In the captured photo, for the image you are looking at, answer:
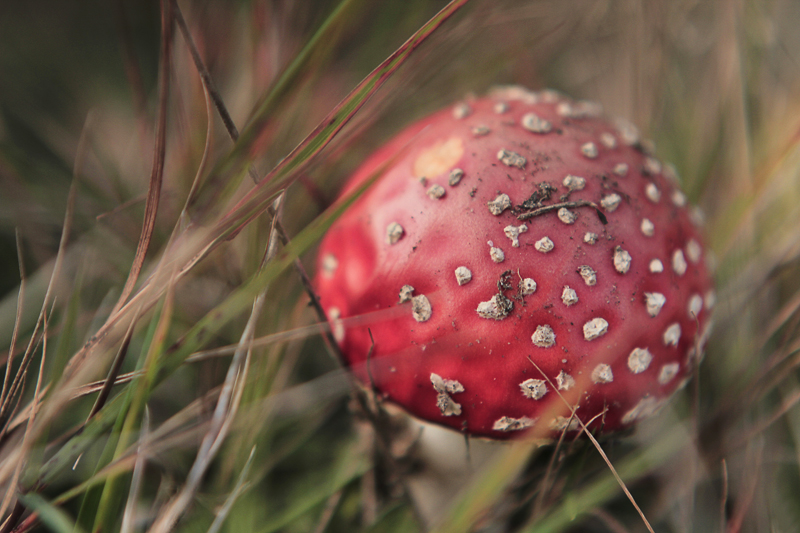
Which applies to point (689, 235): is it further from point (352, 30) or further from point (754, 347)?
point (352, 30)

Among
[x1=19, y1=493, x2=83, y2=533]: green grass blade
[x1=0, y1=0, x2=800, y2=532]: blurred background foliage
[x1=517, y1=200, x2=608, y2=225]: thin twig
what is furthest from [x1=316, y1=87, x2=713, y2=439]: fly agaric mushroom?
[x1=19, y1=493, x2=83, y2=533]: green grass blade

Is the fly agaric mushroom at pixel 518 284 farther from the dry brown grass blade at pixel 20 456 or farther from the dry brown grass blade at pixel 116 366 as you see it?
the dry brown grass blade at pixel 20 456

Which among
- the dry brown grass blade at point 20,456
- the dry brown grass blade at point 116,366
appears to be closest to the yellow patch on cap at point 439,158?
the dry brown grass blade at point 116,366

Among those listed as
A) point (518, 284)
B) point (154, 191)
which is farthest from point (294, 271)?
point (518, 284)

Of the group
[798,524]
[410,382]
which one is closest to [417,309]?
[410,382]

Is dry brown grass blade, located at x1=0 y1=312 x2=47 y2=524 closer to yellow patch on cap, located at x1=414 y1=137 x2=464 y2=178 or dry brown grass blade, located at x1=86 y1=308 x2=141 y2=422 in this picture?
dry brown grass blade, located at x1=86 y1=308 x2=141 y2=422

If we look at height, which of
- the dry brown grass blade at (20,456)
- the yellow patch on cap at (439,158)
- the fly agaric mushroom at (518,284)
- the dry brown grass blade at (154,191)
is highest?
the dry brown grass blade at (154,191)

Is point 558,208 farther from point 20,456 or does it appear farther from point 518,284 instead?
point 20,456
